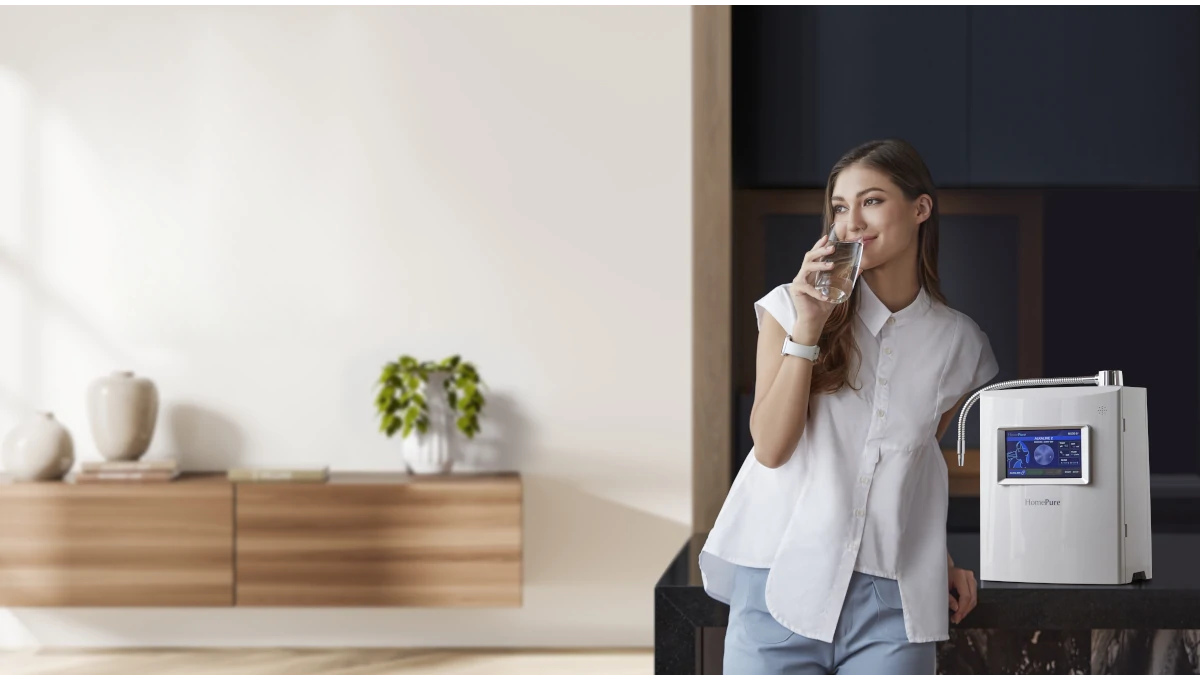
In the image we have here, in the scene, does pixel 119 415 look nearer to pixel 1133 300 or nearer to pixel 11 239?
pixel 11 239

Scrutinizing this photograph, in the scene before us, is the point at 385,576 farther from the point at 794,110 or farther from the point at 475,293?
the point at 794,110

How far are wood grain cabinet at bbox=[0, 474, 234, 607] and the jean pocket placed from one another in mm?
2651

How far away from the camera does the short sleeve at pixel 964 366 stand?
4.67ft

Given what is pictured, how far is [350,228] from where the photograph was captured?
4020 millimetres

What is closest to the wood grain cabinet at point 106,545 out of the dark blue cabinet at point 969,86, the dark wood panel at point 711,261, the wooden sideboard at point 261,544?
the wooden sideboard at point 261,544

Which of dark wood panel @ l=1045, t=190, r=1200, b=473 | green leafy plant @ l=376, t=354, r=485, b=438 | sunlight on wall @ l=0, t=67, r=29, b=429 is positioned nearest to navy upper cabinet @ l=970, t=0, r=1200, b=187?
dark wood panel @ l=1045, t=190, r=1200, b=473

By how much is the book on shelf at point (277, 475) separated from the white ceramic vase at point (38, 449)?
62 centimetres

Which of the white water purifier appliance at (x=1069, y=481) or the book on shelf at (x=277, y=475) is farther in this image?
the book on shelf at (x=277, y=475)

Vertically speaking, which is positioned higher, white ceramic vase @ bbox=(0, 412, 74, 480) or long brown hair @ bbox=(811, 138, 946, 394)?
long brown hair @ bbox=(811, 138, 946, 394)

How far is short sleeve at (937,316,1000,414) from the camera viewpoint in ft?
4.67

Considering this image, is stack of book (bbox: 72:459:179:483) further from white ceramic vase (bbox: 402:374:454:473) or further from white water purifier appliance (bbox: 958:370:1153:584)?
white water purifier appliance (bbox: 958:370:1153:584)

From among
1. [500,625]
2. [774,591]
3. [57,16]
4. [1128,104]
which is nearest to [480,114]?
[57,16]

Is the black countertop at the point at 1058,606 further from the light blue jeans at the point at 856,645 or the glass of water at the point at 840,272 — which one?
the glass of water at the point at 840,272

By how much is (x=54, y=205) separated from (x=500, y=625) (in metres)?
2.29
